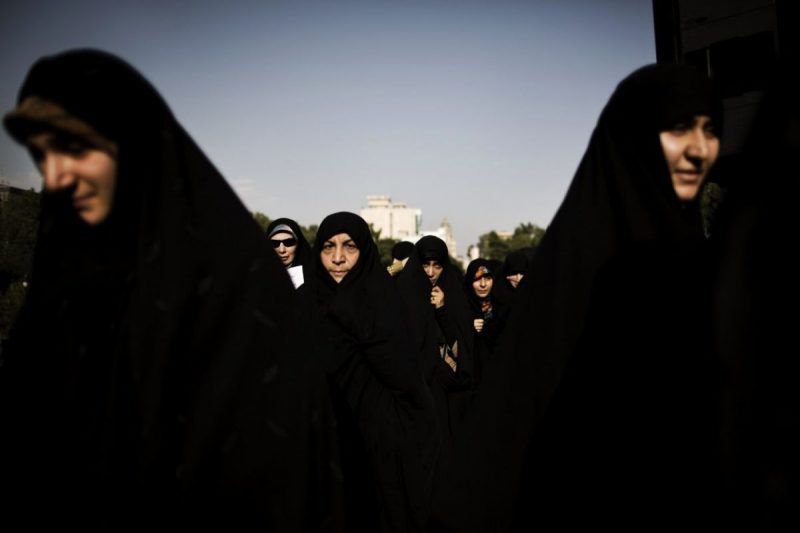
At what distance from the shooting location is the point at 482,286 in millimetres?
7285

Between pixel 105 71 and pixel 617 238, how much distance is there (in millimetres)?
1435

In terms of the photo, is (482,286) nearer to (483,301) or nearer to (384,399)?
(483,301)

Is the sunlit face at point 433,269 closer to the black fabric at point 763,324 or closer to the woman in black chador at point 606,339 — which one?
the woman in black chador at point 606,339

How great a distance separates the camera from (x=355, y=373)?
11.9 feet

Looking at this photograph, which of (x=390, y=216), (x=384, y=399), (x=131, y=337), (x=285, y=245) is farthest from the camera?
(x=390, y=216)

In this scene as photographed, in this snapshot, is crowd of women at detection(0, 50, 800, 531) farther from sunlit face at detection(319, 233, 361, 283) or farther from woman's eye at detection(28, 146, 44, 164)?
sunlit face at detection(319, 233, 361, 283)

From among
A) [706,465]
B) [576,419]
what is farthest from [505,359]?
[706,465]

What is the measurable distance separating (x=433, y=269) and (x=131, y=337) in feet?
16.8

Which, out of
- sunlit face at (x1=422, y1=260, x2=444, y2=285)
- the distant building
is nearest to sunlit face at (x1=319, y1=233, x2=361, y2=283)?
sunlit face at (x1=422, y1=260, x2=444, y2=285)

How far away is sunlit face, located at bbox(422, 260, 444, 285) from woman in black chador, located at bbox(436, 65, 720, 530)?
178 inches

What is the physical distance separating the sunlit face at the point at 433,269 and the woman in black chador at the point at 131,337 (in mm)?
4782

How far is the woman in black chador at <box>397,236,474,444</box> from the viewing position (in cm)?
558

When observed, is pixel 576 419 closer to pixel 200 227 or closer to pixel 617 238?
pixel 617 238

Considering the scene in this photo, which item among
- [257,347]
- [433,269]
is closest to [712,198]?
[433,269]
